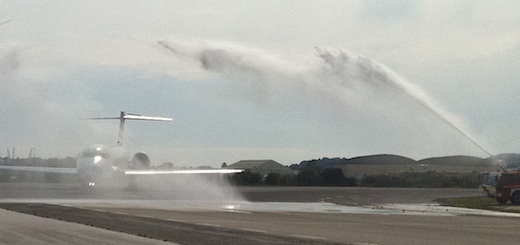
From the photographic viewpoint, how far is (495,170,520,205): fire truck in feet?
180

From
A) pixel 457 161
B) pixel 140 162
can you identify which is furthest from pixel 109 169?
pixel 457 161

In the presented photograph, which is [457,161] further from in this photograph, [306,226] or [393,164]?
[306,226]

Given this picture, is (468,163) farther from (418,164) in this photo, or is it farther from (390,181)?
(390,181)

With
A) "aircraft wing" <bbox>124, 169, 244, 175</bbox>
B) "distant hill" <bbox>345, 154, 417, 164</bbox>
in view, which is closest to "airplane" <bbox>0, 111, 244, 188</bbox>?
"aircraft wing" <bbox>124, 169, 244, 175</bbox>

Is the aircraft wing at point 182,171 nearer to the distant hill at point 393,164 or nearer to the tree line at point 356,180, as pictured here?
the tree line at point 356,180

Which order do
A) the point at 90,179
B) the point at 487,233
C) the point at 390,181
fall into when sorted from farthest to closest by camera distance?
the point at 390,181 < the point at 90,179 < the point at 487,233

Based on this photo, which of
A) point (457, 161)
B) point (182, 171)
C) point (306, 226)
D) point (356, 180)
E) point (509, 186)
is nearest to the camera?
point (306, 226)

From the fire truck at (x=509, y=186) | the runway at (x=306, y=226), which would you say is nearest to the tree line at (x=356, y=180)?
the fire truck at (x=509, y=186)

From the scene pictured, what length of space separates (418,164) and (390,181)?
4962 centimetres

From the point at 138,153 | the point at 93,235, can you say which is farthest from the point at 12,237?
the point at 138,153

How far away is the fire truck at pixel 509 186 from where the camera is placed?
2156 inches

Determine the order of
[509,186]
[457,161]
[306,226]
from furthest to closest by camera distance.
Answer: [457,161]
[509,186]
[306,226]

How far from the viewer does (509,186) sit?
5516 cm

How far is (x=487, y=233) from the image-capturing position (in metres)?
31.1
